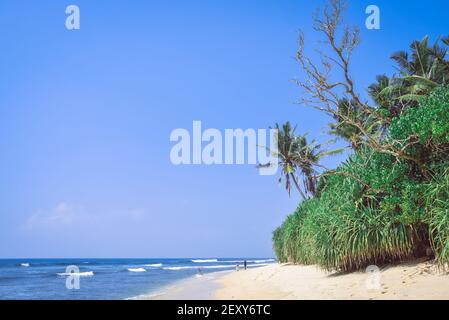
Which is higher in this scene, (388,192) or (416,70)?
(416,70)

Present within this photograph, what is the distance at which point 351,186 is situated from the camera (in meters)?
14.2

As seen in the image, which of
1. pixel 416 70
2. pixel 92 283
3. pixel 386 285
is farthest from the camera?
pixel 92 283

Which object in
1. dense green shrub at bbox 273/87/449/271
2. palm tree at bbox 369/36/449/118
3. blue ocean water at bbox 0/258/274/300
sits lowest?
blue ocean water at bbox 0/258/274/300

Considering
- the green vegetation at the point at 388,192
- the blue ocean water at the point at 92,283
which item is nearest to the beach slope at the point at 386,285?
the green vegetation at the point at 388,192

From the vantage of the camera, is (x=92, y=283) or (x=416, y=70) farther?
(x=92, y=283)

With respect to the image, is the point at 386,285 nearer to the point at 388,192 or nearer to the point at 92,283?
the point at 388,192

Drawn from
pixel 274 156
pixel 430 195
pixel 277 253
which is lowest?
pixel 277 253

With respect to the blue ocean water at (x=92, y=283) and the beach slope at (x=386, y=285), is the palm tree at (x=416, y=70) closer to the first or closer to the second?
the beach slope at (x=386, y=285)

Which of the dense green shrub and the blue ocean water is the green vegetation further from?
the blue ocean water

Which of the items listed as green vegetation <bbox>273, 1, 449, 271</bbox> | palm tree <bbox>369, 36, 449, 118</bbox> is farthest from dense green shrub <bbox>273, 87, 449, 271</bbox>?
palm tree <bbox>369, 36, 449, 118</bbox>

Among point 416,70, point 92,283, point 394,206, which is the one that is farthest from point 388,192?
point 92,283
